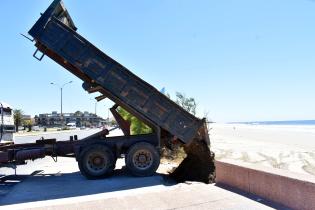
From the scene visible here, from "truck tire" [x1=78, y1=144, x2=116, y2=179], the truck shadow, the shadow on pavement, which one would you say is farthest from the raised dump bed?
the shadow on pavement

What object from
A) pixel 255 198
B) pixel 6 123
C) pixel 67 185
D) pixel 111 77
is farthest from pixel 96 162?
pixel 255 198

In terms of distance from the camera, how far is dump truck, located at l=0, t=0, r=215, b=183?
11.3 meters

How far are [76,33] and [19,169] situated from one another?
20.8 ft

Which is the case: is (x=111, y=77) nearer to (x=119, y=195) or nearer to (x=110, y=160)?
(x=110, y=160)

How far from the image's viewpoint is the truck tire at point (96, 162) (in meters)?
11.5

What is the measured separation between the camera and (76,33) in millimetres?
11305

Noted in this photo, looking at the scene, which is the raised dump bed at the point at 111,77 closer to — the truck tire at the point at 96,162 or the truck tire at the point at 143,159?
the truck tire at the point at 143,159

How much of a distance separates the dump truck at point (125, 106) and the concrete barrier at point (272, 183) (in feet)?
8.65

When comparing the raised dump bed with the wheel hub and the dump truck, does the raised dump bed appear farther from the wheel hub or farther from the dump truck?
the wheel hub

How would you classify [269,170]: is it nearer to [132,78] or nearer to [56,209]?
[56,209]

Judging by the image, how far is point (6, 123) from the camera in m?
13.4

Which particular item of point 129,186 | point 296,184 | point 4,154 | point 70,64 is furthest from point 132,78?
point 296,184

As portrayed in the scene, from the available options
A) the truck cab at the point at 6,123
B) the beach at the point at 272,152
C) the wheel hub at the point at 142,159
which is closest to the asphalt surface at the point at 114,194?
the wheel hub at the point at 142,159

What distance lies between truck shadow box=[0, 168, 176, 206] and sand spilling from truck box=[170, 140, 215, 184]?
568mm
